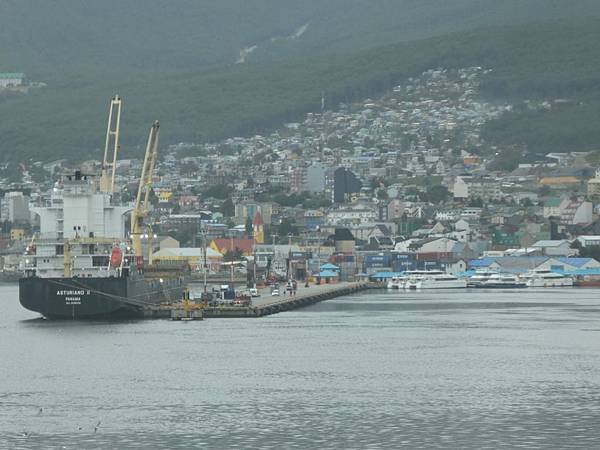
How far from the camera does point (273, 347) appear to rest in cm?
8150

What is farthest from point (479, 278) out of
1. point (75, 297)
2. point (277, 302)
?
point (75, 297)

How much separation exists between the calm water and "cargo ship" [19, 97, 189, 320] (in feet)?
6.11

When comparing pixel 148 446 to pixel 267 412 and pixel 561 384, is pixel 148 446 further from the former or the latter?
pixel 561 384

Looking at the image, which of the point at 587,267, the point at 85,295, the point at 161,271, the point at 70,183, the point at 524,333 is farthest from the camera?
the point at 587,267

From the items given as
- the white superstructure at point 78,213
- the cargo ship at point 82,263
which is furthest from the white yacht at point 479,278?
the white superstructure at point 78,213

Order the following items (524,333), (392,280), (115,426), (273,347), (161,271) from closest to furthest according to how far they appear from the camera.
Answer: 1. (115,426)
2. (273,347)
3. (524,333)
4. (161,271)
5. (392,280)

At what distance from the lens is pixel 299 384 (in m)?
66.1

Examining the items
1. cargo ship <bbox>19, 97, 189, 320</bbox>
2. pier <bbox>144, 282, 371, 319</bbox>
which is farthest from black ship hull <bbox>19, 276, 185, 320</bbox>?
pier <bbox>144, 282, 371, 319</bbox>

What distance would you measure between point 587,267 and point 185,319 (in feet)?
337

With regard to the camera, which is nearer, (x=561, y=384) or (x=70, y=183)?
(x=561, y=384)

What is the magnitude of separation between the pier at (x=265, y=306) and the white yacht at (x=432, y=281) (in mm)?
20311

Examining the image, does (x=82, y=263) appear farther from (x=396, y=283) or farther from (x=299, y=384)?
(x=396, y=283)

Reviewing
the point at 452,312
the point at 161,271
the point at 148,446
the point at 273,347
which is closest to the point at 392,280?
the point at 161,271

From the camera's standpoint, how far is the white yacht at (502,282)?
18218 centimetres
